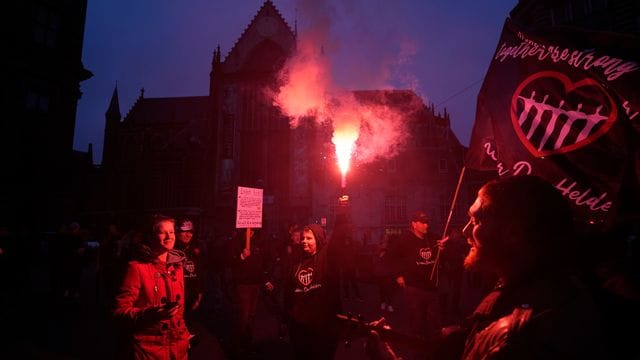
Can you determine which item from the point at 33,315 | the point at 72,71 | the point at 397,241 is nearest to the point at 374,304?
the point at 397,241

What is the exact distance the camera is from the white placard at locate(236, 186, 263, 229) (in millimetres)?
6867

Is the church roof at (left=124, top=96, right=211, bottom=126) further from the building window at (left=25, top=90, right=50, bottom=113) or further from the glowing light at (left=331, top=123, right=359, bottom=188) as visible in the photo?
the glowing light at (left=331, top=123, right=359, bottom=188)

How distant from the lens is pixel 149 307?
325 centimetres

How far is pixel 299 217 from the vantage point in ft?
105

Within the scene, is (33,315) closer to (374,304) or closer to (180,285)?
(180,285)

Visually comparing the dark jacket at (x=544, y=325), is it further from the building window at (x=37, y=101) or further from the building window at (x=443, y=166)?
the building window at (x=443, y=166)

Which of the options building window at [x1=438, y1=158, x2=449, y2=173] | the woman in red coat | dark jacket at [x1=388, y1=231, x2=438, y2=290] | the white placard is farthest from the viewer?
building window at [x1=438, y1=158, x2=449, y2=173]

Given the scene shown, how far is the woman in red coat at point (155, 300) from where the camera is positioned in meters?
3.23

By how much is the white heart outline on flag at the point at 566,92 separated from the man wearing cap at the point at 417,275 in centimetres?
360

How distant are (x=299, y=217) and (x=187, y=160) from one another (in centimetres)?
1563

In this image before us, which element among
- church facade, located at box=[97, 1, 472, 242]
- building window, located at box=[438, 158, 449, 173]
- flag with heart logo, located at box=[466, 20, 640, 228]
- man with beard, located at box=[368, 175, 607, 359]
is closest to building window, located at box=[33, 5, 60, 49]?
church facade, located at box=[97, 1, 472, 242]

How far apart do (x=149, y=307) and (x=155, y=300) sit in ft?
0.98

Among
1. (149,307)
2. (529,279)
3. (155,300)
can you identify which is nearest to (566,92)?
(529,279)

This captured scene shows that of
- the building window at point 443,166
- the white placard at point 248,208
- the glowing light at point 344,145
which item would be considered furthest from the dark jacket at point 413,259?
the building window at point 443,166
